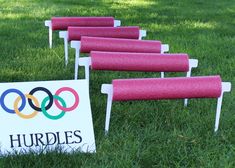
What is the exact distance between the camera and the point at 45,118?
3.78 m

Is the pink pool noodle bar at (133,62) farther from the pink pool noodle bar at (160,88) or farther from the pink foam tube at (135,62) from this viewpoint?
the pink pool noodle bar at (160,88)

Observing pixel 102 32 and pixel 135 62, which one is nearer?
pixel 135 62

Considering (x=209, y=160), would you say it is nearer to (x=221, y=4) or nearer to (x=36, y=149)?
(x=36, y=149)

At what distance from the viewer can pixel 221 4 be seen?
1307 centimetres

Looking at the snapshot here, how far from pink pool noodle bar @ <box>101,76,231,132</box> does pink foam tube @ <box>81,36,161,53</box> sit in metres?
1.32

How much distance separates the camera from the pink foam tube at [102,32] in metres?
6.09

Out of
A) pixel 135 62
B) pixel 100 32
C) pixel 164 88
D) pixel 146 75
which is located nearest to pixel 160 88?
pixel 164 88

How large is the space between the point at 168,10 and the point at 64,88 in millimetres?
8063

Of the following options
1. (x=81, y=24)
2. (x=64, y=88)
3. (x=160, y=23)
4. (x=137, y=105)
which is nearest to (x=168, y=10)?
(x=160, y=23)

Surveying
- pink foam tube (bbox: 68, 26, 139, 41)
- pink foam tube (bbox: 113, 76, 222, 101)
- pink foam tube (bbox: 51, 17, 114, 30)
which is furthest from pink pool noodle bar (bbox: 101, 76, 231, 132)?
pink foam tube (bbox: 51, 17, 114, 30)

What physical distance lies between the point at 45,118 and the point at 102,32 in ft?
8.36

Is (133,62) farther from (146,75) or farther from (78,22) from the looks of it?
(78,22)

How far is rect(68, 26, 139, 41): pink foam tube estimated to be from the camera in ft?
20.0

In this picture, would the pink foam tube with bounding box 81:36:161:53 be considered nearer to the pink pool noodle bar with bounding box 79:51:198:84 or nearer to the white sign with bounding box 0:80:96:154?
the pink pool noodle bar with bounding box 79:51:198:84
